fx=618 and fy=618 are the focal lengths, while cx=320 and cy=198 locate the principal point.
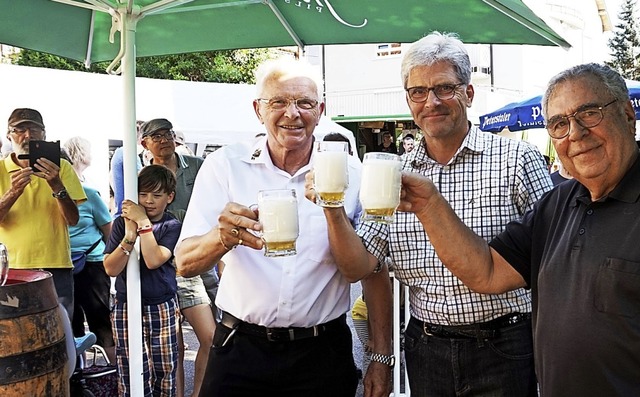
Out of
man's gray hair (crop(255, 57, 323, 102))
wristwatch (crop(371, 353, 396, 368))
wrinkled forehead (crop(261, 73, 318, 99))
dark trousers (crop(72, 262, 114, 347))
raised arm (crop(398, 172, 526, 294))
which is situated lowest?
dark trousers (crop(72, 262, 114, 347))

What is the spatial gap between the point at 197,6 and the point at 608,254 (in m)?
2.82

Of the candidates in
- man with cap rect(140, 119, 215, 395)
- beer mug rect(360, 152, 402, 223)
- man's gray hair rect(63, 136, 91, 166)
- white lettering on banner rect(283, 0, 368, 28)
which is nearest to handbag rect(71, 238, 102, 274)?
man with cap rect(140, 119, 215, 395)

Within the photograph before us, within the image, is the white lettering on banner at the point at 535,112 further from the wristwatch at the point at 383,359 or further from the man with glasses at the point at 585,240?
the man with glasses at the point at 585,240

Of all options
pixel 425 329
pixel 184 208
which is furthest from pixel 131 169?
pixel 425 329

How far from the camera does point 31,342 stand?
2479 mm

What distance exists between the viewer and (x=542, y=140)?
19031mm

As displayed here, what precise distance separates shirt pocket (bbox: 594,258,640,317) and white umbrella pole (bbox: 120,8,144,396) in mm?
2352

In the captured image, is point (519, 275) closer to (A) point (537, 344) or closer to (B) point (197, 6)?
(A) point (537, 344)

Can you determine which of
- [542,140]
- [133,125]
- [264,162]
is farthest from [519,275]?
[542,140]

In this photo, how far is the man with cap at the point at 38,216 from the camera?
414cm

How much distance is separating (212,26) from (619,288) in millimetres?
3315

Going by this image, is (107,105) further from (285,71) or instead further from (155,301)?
(285,71)

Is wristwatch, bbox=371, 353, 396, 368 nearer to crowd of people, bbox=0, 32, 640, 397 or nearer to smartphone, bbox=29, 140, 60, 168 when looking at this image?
crowd of people, bbox=0, 32, 640, 397

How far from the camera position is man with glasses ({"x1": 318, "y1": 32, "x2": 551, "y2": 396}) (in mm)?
2178
